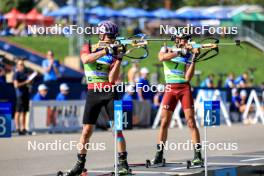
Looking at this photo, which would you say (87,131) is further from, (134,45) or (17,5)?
(17,5)

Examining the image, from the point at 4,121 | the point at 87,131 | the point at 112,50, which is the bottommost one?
the point at 87,131

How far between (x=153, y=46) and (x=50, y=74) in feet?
99.0

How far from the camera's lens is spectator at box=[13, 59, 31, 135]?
20891mm

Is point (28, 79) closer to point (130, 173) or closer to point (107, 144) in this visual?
point (107, 144)

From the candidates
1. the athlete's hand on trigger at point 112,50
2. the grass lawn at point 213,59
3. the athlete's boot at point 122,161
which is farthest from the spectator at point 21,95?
the grass lawn at point 213,59

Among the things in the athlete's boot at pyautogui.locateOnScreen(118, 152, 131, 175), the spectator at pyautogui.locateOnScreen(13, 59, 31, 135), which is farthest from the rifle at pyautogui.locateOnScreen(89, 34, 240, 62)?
the spectator at pyautogui.locateOnScreen(13, 59, 31, 135)

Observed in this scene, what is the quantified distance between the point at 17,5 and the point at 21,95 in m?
60.3

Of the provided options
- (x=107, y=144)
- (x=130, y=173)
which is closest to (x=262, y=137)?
(x=107, y=144)

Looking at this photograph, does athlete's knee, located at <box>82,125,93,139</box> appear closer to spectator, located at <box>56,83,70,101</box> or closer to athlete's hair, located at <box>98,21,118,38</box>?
athlete's hair, located at <box>98,21,118,38</box>

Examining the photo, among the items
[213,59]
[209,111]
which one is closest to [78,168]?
[209,111]

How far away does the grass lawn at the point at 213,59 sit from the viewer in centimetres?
5056

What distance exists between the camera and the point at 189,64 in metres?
13.7

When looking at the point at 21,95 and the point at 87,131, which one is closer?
the point at 87,131

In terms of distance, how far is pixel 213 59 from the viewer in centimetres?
5450
